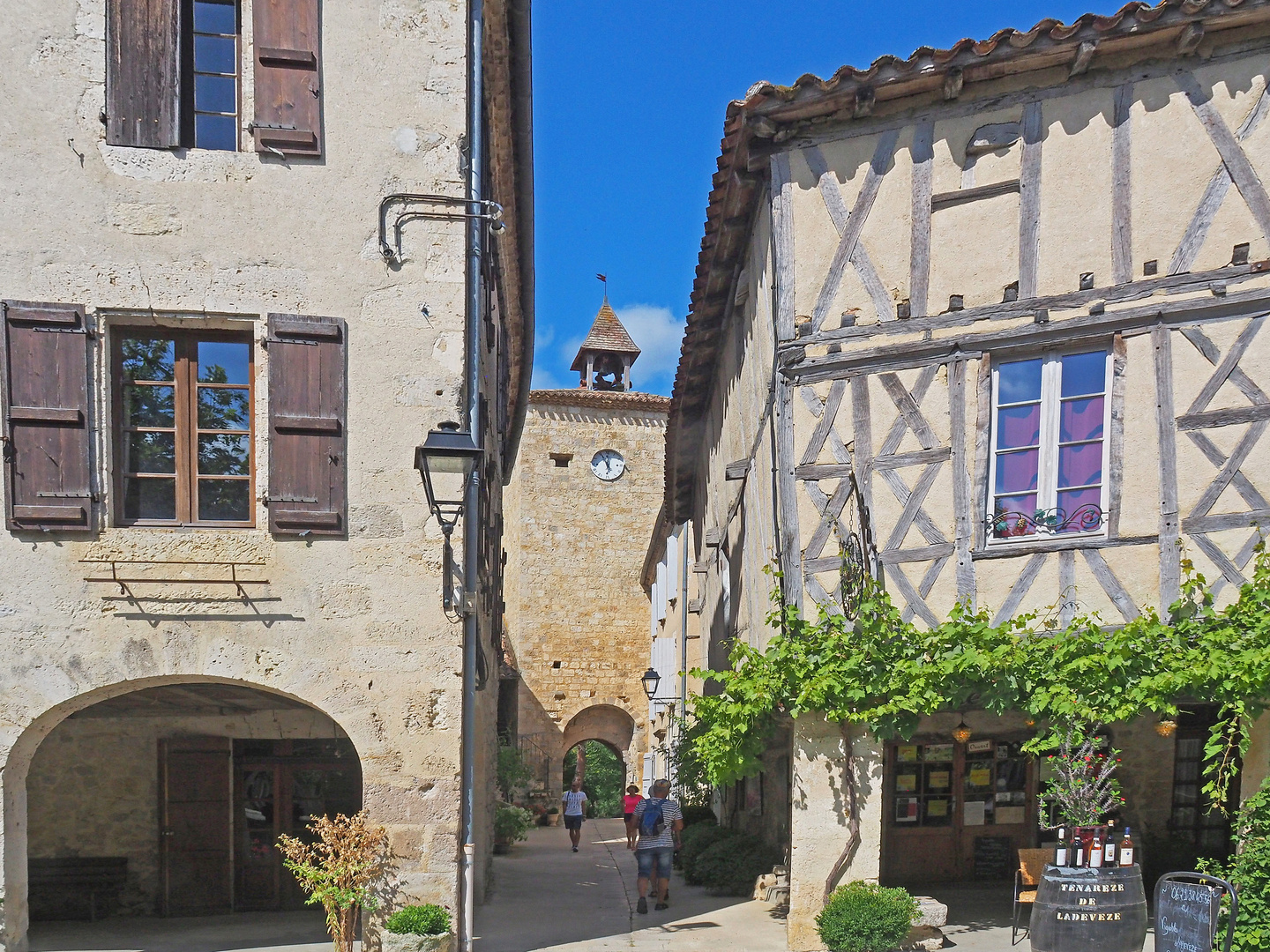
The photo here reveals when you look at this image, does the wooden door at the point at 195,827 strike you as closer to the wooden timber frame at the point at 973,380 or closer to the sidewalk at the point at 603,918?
the sidewalk at the point at 603,918

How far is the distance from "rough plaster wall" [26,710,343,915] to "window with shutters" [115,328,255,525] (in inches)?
132

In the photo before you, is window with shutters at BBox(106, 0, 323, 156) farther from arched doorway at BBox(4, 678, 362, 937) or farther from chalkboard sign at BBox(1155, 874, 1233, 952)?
chalkboard sign at BBox(1155, 874, 1233, 952)

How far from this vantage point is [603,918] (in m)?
9.48

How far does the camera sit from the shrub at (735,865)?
1066cm

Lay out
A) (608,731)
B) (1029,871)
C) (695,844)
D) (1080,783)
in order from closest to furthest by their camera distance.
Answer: (1080,783) < (1029,871) < (695,844) < (608,731)

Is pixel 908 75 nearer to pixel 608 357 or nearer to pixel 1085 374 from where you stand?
pixel 1085 374

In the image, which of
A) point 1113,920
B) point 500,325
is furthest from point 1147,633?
point 500,325

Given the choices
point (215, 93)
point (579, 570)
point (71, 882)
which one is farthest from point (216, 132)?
point (579, 570)

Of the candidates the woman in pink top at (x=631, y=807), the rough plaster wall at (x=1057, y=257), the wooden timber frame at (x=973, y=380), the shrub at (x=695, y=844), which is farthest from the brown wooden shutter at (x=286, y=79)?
the woman in pink top at (x=631, y=807)

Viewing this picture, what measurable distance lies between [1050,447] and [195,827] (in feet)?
A: 25.8

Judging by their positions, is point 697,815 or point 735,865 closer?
point 735,865

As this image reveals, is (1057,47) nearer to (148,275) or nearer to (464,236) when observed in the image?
(464,236)

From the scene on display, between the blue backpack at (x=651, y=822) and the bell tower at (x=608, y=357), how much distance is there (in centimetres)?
1944

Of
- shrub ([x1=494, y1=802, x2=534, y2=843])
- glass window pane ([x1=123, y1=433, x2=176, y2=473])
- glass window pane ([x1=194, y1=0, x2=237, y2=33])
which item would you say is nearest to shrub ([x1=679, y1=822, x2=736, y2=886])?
shrub ([x1=494, y1=802, x2=534, y2=843])
